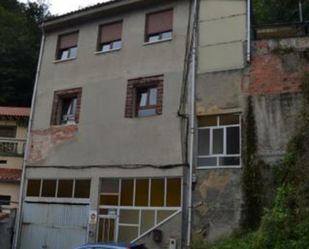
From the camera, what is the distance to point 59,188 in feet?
59.9

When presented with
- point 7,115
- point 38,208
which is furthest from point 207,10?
point 7,115

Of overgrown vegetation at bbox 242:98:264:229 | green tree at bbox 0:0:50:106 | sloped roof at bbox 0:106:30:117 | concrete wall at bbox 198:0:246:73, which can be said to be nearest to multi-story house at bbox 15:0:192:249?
concrete wall at bbox 198:0:246:73

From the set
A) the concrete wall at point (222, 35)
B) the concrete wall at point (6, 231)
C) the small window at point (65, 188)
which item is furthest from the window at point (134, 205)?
the concrete wall at point (222, 35)

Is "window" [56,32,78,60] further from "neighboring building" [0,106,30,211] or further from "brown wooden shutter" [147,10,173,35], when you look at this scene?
"neighboring building" [0,106,30,211]

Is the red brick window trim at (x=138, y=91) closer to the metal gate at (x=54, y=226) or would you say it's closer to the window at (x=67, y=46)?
the window at (x=67, y=46)

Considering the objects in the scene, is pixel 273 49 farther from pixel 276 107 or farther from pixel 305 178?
pixel 305 178

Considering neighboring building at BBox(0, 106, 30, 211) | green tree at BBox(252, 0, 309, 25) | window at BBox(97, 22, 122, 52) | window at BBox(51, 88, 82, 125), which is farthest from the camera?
green tree at BBox(252, 0, 309, 25)

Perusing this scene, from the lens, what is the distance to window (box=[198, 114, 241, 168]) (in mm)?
15500

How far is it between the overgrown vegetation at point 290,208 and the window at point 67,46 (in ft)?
34.1

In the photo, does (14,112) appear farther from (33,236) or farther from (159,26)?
(159,26)

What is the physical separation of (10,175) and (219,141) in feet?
34.6

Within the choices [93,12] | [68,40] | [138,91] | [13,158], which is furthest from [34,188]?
[93,12]

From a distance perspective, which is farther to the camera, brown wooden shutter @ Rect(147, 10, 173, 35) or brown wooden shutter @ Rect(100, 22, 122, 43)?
brown wooden shutter @ Rect(100, 22, 122, 43)

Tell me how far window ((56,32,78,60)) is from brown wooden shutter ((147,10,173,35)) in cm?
385
